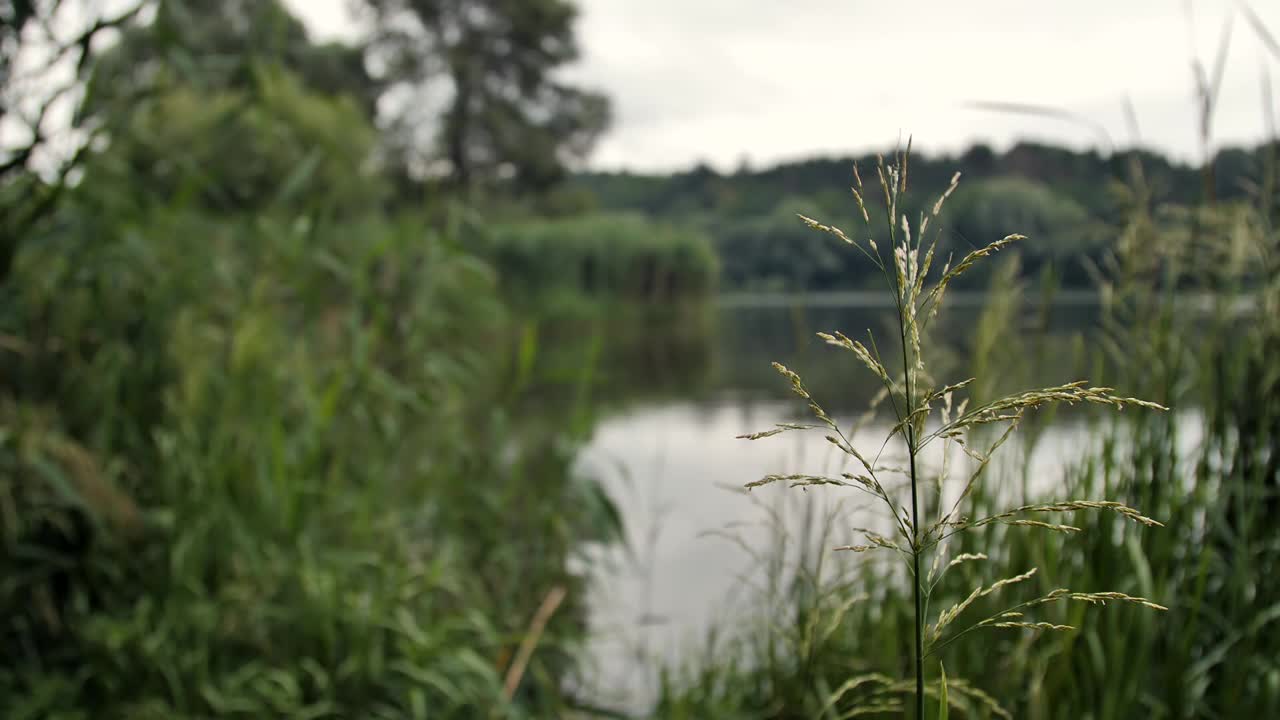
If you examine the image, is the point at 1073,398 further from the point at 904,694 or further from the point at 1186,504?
the point at 1186,504

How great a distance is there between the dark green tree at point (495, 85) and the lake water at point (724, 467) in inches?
474

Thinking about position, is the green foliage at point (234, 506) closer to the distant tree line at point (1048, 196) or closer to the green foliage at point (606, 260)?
the distant tree line at point (1048, 196)

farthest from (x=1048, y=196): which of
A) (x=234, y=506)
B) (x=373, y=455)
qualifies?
(x=234, y=506)

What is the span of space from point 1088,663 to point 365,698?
1.08 m

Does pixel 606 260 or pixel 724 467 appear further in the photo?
pixel 606 260

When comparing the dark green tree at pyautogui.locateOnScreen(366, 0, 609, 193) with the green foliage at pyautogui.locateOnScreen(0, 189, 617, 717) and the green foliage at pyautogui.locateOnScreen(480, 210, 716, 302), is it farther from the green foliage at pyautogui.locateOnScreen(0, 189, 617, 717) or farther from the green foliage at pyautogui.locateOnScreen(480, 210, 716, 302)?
the green foliage at pyautogui.locateOnScreen(0, 189, 617, 717)

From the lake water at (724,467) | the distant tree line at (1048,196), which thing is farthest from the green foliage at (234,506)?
the distant tree line at (1048,196)

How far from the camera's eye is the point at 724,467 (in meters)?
2.93

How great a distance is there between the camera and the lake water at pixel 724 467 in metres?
1.31

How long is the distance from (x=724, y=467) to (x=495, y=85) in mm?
15014

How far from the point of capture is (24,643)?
1370 mm

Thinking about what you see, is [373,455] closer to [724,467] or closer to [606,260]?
[724,467]

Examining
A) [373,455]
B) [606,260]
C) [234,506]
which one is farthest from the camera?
[606,260]

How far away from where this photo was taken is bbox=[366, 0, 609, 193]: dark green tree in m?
15.4
